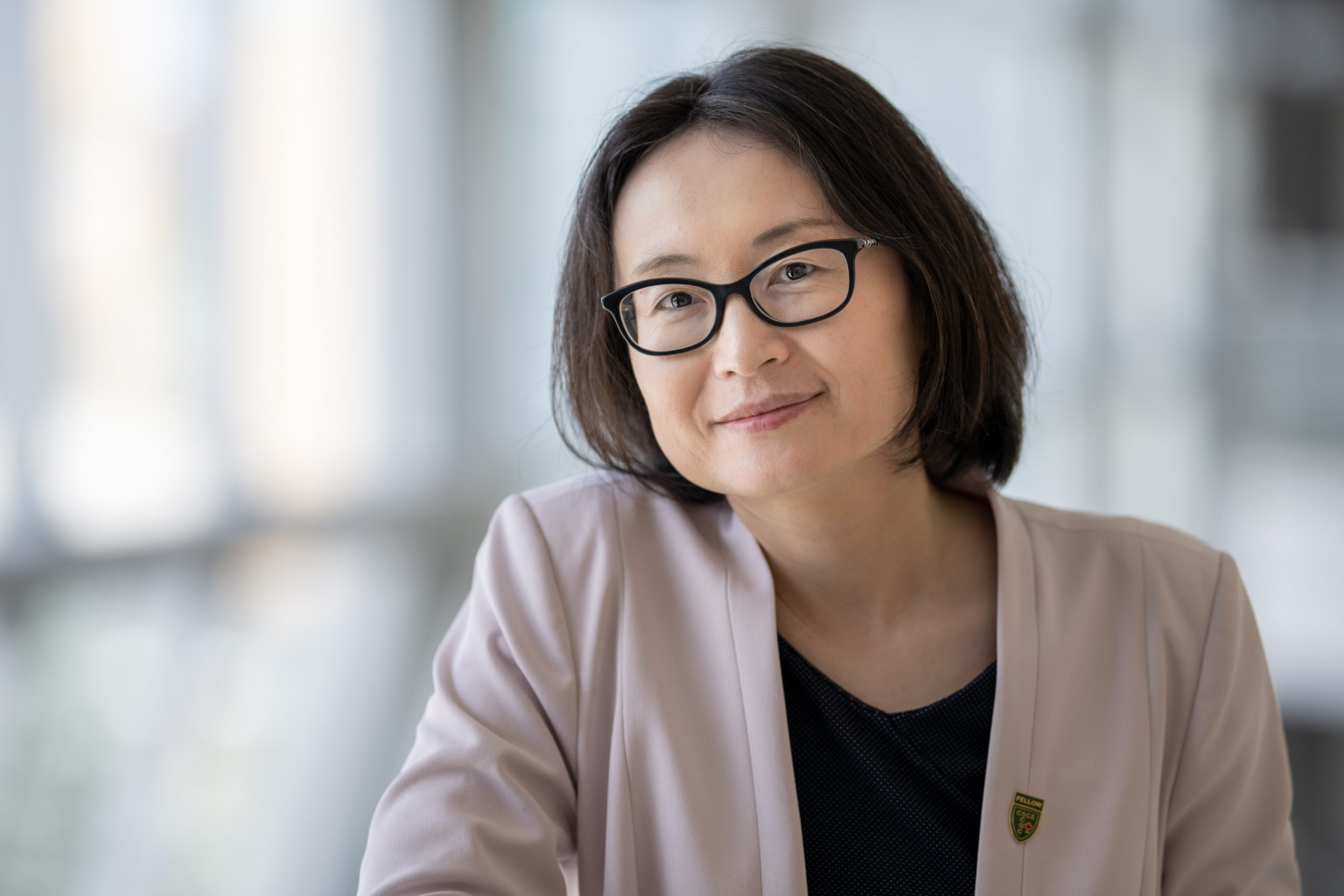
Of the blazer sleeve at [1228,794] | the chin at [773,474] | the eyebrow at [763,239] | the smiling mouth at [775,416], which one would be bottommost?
the blazer sleeve at [1228,794]

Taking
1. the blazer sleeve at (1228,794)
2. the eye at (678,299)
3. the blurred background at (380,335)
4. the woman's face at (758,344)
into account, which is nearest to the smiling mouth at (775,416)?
the woman's face at (758,344)

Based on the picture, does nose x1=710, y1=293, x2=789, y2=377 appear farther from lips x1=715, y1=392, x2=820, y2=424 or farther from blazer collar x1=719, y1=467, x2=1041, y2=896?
blazer collar x1=719, y1=467, x2=1041, y2=896

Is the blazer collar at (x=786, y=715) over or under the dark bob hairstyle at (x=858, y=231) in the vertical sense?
under

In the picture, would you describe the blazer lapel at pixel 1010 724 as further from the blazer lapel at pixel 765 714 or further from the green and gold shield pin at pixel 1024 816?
the blazer lapel at pixel 765 714

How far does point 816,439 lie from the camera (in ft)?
4.20

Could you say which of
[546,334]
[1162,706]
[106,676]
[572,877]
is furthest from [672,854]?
[546,334]

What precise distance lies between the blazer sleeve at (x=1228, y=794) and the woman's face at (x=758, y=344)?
1.72 ft

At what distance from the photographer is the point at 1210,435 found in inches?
222

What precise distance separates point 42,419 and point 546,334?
3.31 metres

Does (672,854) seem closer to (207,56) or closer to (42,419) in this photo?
(42,419)

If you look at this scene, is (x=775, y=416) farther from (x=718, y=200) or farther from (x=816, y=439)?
(x=718, y=200)

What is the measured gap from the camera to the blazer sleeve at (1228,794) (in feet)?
4.47

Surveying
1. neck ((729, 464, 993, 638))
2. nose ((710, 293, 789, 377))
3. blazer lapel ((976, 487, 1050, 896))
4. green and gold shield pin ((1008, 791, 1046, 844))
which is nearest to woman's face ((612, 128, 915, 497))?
nose ((710, 293, 789, 377))

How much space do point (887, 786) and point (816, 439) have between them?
0.43 metres
